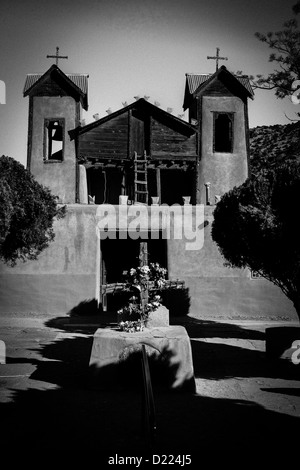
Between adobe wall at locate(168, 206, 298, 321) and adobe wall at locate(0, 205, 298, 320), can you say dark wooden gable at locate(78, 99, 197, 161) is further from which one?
adobe wall at locate(168, 206, 298, 321)

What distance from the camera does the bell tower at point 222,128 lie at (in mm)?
20953

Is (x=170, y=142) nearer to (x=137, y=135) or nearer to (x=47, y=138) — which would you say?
(x=137, y=135)

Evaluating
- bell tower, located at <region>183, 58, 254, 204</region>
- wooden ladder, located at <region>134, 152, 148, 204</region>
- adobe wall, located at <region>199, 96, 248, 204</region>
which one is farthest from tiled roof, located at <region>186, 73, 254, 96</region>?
wooden ladder, located at <region>134, 152, 148, 204</region>

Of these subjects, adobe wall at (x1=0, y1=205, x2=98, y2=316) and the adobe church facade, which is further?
the adobe church facade

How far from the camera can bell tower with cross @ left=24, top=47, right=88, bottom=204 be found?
20.7m

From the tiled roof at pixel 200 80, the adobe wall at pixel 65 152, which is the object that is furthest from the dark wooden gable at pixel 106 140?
the tiled roof at pixel 200 80

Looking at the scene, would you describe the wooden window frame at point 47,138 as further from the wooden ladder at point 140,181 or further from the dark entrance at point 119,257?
the dark entrance at point 119,257

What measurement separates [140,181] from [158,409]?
48.9 feet

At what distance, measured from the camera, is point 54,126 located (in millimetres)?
21609

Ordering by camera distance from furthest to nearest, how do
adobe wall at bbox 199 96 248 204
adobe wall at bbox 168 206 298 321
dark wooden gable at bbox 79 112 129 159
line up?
adobe wall at bbox 199 96 248 204 → dark wooden gable at bbox 79 112 129 159 → adobe wall at bbox 168 206 298 321

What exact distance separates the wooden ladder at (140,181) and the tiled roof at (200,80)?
608cm

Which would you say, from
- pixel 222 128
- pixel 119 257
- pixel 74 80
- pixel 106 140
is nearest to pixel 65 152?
pixel 106 140

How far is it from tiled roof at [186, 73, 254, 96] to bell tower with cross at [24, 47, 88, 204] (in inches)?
276

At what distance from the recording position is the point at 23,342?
10.3 m
